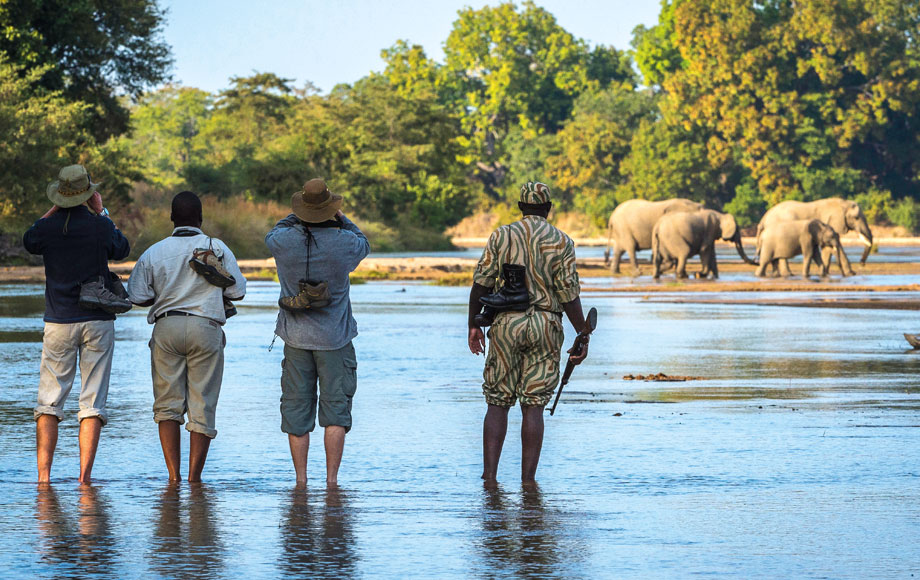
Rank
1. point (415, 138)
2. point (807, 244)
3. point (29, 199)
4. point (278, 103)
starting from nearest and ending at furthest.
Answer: point (29, 199)
point (807, 244)
point (415, 138)
point (278, 103)

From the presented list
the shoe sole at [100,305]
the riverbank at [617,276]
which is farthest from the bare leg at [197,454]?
the riverbank at [617,276]

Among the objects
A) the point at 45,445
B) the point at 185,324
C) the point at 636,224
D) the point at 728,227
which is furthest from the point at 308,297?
the point at 636,224

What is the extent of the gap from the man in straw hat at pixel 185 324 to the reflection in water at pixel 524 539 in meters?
1.62

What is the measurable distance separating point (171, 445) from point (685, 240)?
3743cm

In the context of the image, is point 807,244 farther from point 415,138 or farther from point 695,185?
point 695,185

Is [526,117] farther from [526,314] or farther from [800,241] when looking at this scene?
[526,314]

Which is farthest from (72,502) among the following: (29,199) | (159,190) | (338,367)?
(159,190)

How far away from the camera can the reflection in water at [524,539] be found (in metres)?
6.38

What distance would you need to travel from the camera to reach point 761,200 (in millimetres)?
102125

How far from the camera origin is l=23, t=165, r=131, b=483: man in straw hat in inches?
337

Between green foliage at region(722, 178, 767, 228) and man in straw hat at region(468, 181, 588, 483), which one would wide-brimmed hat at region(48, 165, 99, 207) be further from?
green foliage at region(722, 178, 767, 228)

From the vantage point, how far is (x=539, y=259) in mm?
8602

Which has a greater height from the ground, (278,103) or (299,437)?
(278,103)

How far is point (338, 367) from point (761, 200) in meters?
95.9
